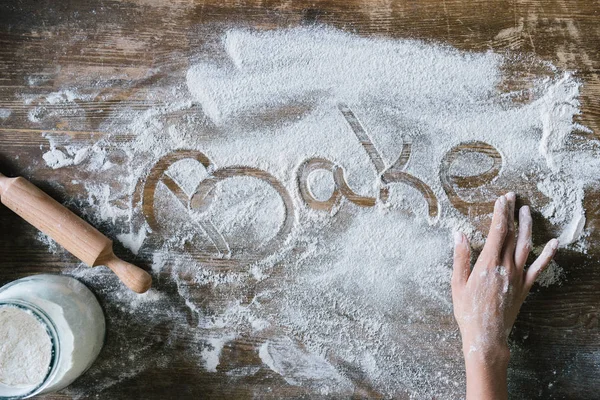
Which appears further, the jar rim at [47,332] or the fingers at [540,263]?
the fingers at [540,263]

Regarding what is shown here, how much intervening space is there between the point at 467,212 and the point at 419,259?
138 mm

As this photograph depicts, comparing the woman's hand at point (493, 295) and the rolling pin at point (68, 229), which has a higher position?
the rolling pin at point (68, 229)

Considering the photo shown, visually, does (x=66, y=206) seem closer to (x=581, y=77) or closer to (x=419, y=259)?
(x=419, y=259)

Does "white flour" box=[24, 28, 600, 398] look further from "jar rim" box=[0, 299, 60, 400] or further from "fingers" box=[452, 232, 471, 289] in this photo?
"jar rim" box=[0, 299, 60, 400]

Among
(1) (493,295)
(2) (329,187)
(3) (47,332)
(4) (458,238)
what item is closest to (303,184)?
(2) (329,187)

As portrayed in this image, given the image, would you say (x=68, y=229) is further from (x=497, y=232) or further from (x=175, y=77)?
A: (x=497, y=232)

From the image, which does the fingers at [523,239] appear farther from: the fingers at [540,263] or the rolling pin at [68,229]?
the rolling pin at [68,229]

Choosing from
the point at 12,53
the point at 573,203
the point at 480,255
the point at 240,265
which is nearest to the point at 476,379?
the point at 480,255

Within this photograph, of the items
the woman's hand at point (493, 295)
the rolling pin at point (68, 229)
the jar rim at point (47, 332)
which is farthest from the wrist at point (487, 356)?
the jar rim at point (47, 332)

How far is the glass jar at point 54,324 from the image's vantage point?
2.80 ft

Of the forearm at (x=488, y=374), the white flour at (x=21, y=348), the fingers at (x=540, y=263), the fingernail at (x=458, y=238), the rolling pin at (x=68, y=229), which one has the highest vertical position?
the rolling pin at (x=68, y=229)

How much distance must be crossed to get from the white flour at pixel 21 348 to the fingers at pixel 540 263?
2.99 ft

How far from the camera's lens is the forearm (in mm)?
938

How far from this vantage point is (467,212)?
39.7 inches
